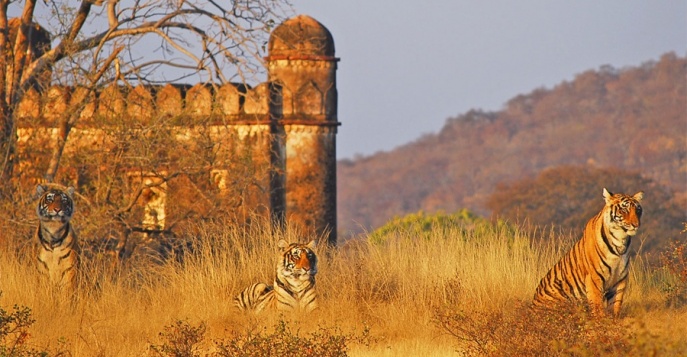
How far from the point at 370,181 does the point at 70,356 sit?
9009 cm

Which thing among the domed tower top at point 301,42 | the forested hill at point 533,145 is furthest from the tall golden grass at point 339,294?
the forested hill at point 533,145

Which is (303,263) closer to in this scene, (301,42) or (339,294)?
(339,294)

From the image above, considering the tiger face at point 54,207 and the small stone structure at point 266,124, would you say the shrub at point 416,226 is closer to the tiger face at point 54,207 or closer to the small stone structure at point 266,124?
the small stone structure at point 266,124

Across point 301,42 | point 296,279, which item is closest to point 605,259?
point 296,279

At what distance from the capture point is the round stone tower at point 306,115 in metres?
18.2

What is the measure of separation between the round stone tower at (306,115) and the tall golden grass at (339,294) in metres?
4.28

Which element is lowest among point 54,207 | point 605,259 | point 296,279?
point 296,279

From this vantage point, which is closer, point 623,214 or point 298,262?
point 623,214

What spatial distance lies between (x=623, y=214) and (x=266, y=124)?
8.49 m

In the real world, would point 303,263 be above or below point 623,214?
below

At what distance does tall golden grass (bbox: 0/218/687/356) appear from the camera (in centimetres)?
1045

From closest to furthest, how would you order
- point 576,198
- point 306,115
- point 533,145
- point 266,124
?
point 266,124
point 306,115
point 576,198
point 533,145

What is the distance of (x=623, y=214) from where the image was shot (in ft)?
33.2

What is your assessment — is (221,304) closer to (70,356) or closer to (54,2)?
(70,356)
